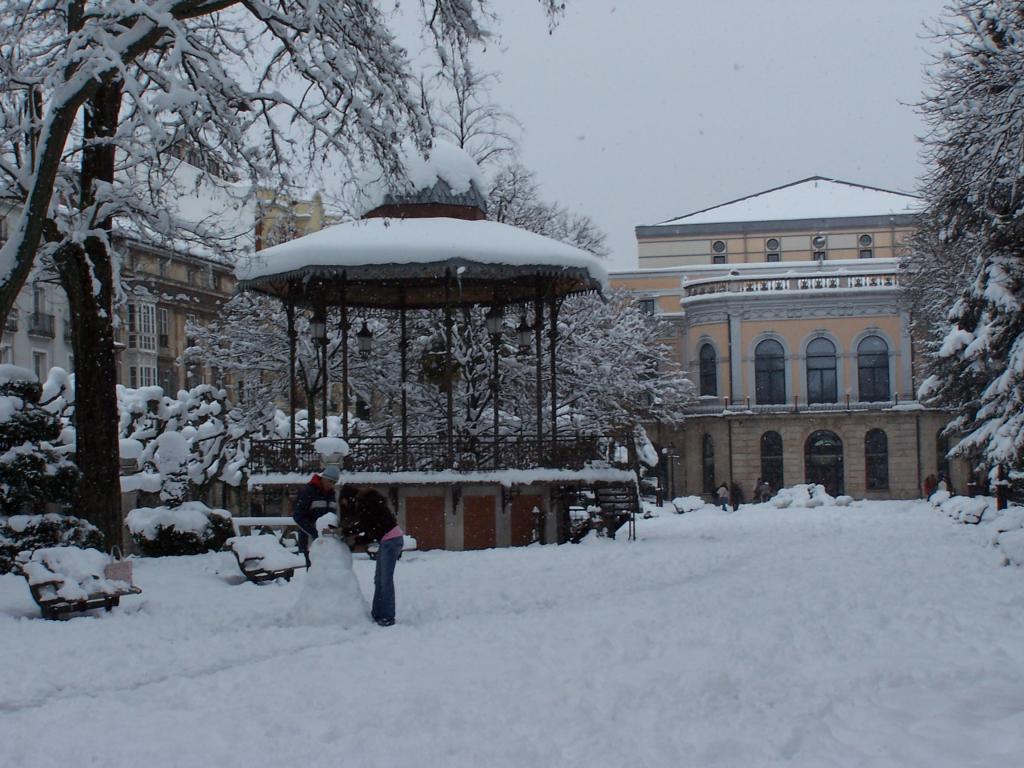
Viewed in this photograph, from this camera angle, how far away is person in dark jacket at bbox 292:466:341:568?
12945 mm

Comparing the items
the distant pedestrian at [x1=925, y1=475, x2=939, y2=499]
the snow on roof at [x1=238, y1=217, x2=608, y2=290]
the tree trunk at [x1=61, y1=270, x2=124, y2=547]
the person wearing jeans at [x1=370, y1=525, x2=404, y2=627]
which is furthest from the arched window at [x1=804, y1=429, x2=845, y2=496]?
the person wearing jeans at [x1=370, y1=525, x2=404, y2=627]

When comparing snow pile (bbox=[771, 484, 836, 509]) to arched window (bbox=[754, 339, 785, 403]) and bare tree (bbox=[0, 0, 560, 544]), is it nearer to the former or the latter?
arched window (bbox=[754, 339, 785, 403])

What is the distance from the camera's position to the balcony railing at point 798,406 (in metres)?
59.9

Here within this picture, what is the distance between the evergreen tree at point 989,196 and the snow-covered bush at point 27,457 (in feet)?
40.7

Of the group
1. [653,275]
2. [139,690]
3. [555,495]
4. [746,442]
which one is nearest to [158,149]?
[139,690]

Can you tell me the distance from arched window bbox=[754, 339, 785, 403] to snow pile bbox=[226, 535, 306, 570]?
153ft

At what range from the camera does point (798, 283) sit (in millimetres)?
61062

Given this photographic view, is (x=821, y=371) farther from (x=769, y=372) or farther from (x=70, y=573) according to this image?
(x=70, y=573)

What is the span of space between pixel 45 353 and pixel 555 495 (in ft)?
107

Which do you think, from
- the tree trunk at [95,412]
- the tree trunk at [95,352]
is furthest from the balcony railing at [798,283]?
the tree trunk at [95,412]

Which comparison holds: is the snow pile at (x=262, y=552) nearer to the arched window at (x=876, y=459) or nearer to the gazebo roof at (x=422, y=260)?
the gazebo roof at (x=422, y=260)

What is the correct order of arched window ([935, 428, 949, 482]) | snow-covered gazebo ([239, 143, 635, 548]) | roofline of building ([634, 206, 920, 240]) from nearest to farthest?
1. snow-covered gazebo ([239, 143, 635, 548])
2. arched window ([935, 428, 949, 482])
3. roofline of building ([634, 206, 920, 240])

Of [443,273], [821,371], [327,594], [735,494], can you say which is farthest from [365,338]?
[821,371]

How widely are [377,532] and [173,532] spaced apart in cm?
883
